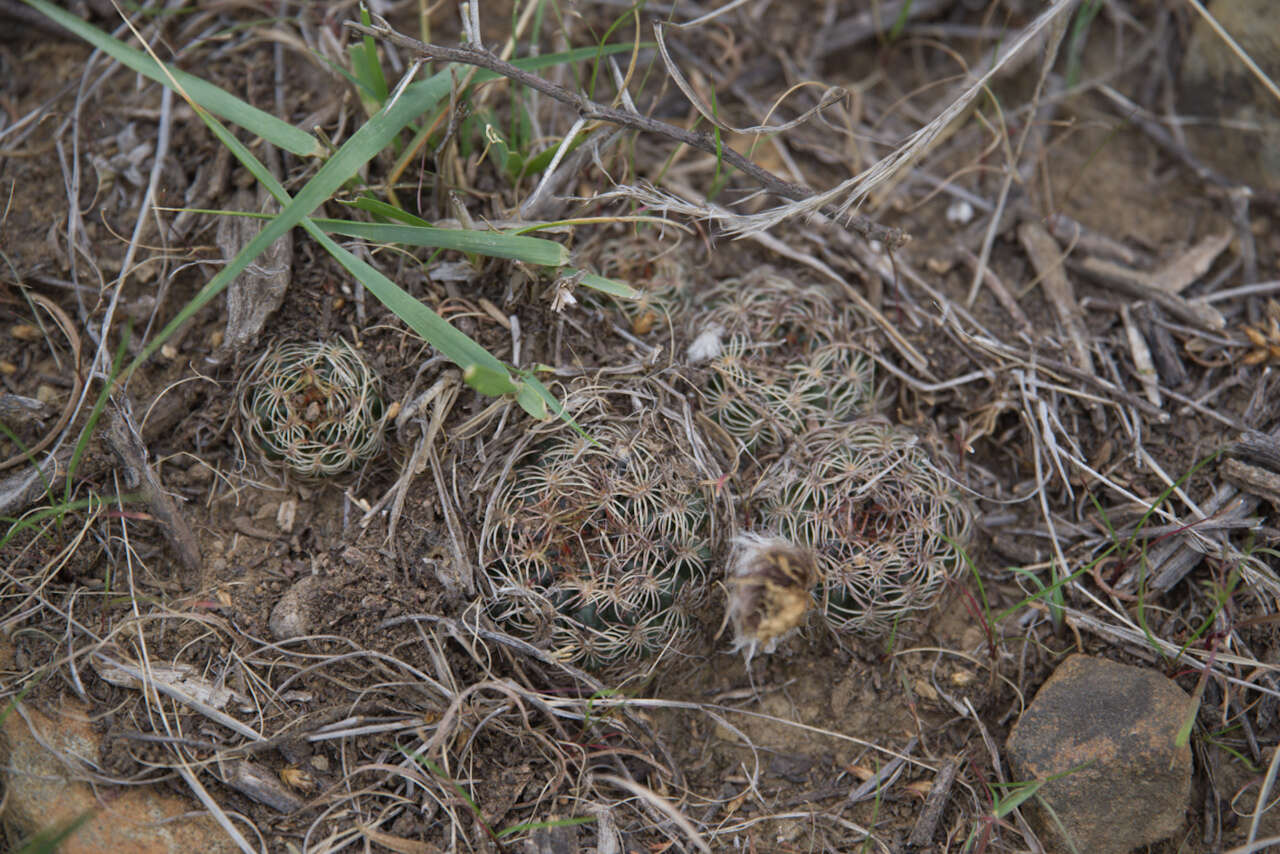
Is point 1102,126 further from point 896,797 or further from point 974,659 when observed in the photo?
point 896,797

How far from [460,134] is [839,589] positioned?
177 centimetres

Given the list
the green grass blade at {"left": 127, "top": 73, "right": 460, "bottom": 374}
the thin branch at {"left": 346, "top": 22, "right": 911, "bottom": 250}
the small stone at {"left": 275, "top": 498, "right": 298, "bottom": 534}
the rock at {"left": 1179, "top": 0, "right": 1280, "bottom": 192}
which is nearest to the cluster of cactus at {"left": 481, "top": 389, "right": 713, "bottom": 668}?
the green grass blade at {"left": 127, "top": 73, "right": 460, "bottom": 374}

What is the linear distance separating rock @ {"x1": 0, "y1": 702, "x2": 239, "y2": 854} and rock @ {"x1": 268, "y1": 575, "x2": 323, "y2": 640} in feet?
1.48

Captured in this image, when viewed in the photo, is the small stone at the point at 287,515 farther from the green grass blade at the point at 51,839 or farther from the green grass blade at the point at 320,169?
the green grass blade at the point at 51,839

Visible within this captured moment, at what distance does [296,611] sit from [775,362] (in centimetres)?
152

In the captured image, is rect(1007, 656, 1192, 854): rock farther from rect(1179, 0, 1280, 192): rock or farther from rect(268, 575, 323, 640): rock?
rect(1179, 0, 1280, 192): rock

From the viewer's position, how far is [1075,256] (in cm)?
310

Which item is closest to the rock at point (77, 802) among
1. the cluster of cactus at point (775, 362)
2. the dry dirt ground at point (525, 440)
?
the dry dirt ground at point (525, 440)

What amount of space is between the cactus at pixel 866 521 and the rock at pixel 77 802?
163cm

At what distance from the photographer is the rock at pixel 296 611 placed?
2266mm

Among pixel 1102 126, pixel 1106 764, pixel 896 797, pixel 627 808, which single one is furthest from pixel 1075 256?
pixel 627 808

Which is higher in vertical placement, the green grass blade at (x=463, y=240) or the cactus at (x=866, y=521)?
the green grass blade at (x=463, y=240)

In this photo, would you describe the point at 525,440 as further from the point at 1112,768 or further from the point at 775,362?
the point at 1112,768

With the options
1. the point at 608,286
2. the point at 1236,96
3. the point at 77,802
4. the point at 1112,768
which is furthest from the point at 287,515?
the point at 1236,96
